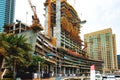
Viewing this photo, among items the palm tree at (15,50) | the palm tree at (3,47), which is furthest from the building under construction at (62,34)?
the palm tree at (3,47)

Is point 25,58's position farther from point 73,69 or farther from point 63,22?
point 73,69

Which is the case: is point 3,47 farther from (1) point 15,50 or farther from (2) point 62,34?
(2) point 62,34

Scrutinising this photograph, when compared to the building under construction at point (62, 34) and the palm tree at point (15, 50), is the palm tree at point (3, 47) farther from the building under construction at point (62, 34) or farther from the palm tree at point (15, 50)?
the building under construction at point (62, 34)

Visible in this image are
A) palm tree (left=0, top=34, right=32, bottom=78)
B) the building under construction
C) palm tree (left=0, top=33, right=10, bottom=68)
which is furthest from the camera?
the building under construction

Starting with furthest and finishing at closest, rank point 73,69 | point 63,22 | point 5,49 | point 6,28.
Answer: point 73,69, point 63,22, point 6,28, point 5,49

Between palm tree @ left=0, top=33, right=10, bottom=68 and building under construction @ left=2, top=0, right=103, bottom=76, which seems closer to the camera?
palm tree @ left=0, top=33, right=10, bottom=68

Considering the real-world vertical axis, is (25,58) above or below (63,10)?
below

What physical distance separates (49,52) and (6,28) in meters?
34.4

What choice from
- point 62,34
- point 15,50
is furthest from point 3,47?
point 62,34

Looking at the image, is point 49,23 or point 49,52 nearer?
point 49,52

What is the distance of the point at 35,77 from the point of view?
66.1 metres

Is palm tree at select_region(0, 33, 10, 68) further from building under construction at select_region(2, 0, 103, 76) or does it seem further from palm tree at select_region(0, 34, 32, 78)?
building under construction at select_region(2, 0, 103, 76)

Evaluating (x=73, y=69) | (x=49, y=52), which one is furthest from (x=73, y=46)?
(x=49, y=52)

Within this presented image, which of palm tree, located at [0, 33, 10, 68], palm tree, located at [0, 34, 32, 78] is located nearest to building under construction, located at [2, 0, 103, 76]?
palm tree, located at [0, 34, 32, 78]
